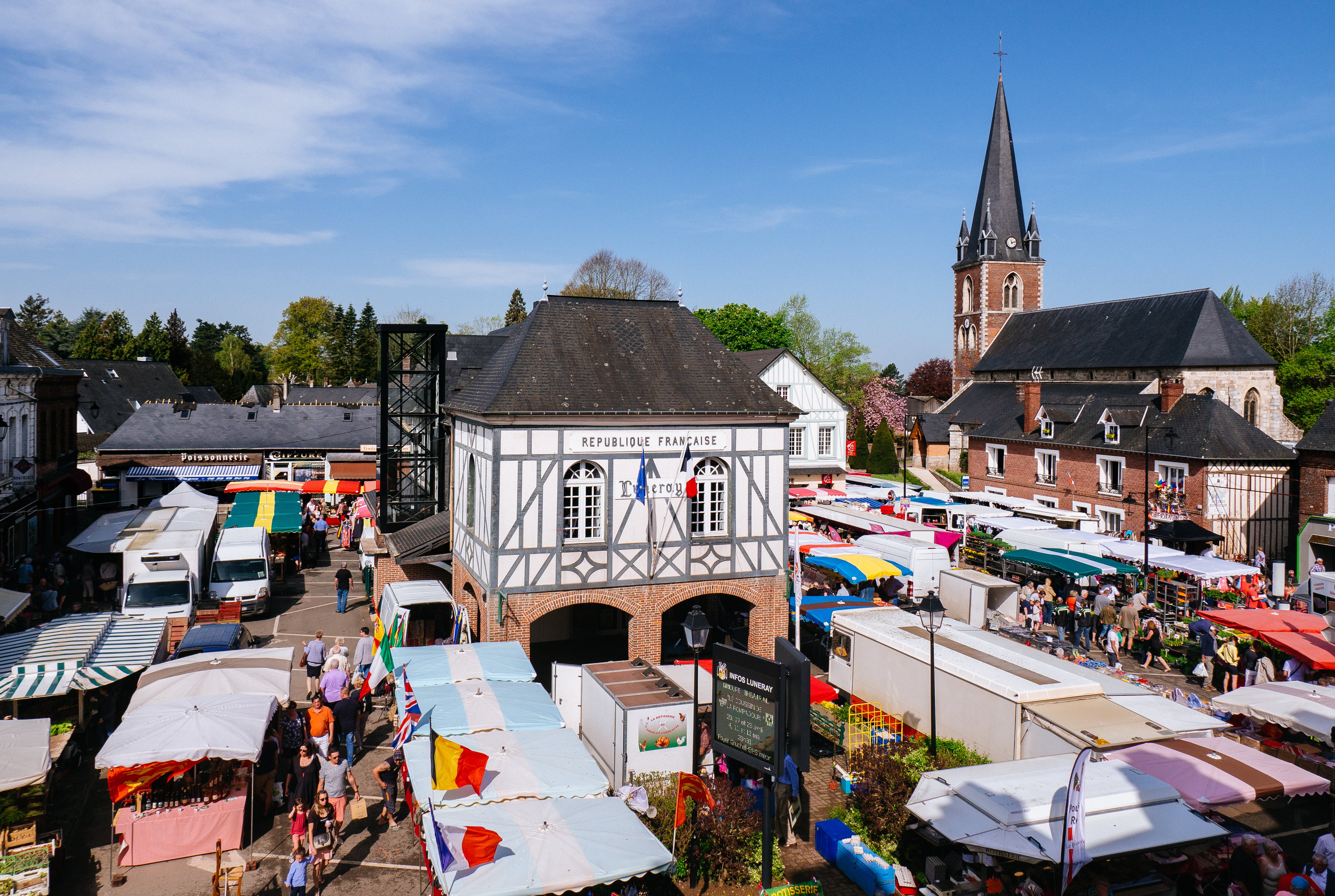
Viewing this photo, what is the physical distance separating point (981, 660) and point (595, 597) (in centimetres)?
643

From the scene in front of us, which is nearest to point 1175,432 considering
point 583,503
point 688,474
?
point 688,474

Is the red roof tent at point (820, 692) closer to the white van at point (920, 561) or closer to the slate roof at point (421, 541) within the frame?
the slate roof at point (421, 541)

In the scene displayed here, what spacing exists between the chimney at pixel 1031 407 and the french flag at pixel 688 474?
1098 inches

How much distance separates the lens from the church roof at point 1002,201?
185 ft

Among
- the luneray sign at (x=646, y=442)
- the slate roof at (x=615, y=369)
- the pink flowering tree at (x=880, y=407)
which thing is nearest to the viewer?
the luneray sign at (x=646, y=442)

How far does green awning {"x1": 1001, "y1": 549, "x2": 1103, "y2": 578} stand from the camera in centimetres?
2136

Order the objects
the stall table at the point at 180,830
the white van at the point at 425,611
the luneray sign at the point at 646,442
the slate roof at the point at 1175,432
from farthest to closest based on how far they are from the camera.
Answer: the slate roof at the point at 1175,432 < the white van at the point at 425,611 < the luneray sign at the point at 646,442 < the stall table at the point at 180,830

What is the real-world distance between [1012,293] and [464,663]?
53068 mm

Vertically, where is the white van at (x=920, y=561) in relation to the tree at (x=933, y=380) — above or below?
below

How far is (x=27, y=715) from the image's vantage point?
12.7 meters

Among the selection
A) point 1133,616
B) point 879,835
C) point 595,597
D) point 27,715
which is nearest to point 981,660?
point 879,835

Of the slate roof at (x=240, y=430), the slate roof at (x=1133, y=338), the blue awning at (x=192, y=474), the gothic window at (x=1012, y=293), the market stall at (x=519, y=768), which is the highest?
the gothic window at (x=1012, y=293)

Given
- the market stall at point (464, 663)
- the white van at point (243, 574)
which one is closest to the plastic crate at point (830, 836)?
the market stall at point (464, 663)

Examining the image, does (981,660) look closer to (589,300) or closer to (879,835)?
(879,835)
